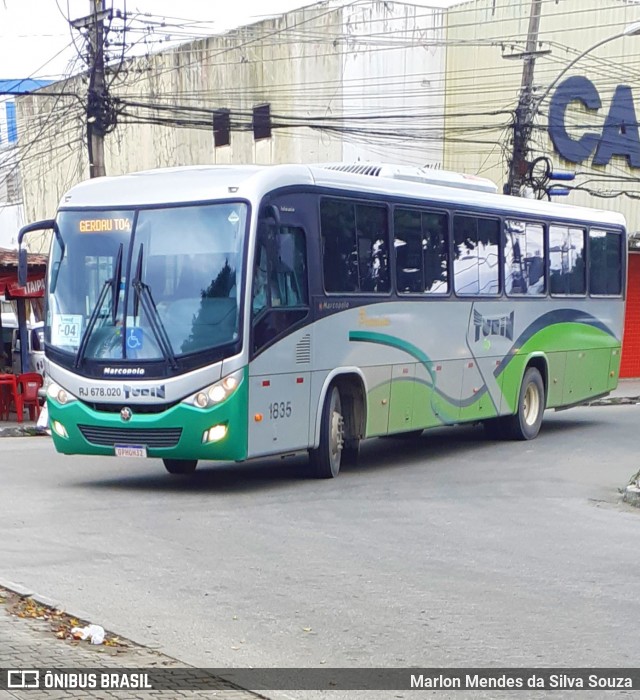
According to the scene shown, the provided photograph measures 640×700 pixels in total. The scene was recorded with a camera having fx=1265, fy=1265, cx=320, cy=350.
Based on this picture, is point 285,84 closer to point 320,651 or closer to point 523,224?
point 523,224

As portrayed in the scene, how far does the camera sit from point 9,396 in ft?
74.3

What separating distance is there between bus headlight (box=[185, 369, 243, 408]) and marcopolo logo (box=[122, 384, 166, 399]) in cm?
33

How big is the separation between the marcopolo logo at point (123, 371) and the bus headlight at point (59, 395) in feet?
1.75

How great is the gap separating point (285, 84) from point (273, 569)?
29735 mm

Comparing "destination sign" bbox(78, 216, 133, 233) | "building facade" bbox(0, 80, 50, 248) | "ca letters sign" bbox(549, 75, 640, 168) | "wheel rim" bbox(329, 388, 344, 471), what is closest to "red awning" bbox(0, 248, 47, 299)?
"destination sign" bbox(78, 216, 133, 233)

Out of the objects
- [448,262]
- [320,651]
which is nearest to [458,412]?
[448,262]

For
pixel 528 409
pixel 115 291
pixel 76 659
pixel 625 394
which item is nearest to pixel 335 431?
pixel 115 291

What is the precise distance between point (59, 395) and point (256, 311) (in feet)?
7.45

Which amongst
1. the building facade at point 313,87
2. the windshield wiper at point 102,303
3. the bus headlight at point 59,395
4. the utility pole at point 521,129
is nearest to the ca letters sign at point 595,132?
the building facade at point 313,87

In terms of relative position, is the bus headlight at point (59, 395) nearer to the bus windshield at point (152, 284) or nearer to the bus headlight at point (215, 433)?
the bus windshield at point (152, 284)

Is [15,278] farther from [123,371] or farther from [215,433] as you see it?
[215,433]

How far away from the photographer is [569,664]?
6.52 meters

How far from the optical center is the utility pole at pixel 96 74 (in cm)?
2377

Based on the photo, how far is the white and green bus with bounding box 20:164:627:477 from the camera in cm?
1238
